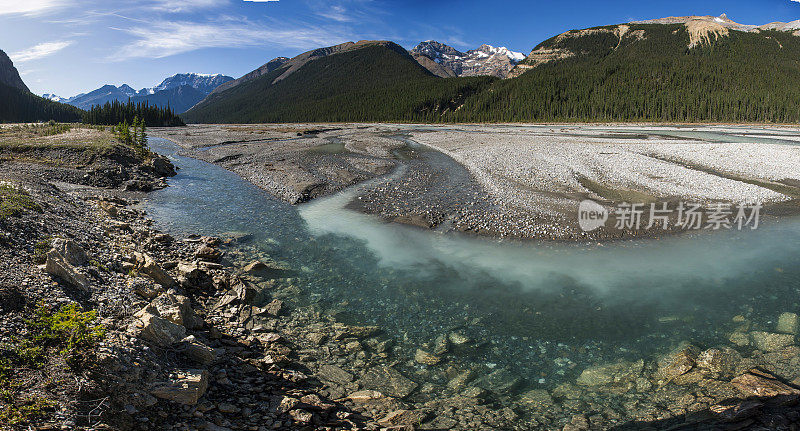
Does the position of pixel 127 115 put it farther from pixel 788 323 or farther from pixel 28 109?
pixel 788 323

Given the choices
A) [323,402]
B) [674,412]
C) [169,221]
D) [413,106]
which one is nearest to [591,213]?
[674,412]

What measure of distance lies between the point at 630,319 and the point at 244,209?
21238 mm

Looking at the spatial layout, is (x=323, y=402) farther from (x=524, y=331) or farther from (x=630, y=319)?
(x=630, y=319)

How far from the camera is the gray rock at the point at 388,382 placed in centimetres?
825

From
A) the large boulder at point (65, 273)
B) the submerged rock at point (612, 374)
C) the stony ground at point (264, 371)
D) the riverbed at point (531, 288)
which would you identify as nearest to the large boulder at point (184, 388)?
the stony ground at point (264, 371)

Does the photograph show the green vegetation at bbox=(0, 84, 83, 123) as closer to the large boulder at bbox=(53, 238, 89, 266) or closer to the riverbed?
the large boulder at bbox=(53, 238, 89, 266)

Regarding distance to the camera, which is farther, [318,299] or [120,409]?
[318,299]

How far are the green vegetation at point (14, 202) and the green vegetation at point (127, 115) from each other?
5502 inches

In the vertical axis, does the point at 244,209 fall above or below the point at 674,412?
above

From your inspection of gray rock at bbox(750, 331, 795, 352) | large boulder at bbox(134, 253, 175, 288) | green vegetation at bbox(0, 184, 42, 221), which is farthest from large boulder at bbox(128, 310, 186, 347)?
gray rock at bbox(750, 331, 795, 352)

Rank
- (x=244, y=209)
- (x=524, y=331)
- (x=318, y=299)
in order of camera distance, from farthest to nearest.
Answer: (x=244, y=209)
(x=318, y=299)
(x=524, y=331)

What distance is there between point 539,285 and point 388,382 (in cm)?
735

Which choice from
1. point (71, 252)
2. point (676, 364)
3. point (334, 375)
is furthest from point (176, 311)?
point (676, 364)

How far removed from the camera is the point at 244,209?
2305 cm
